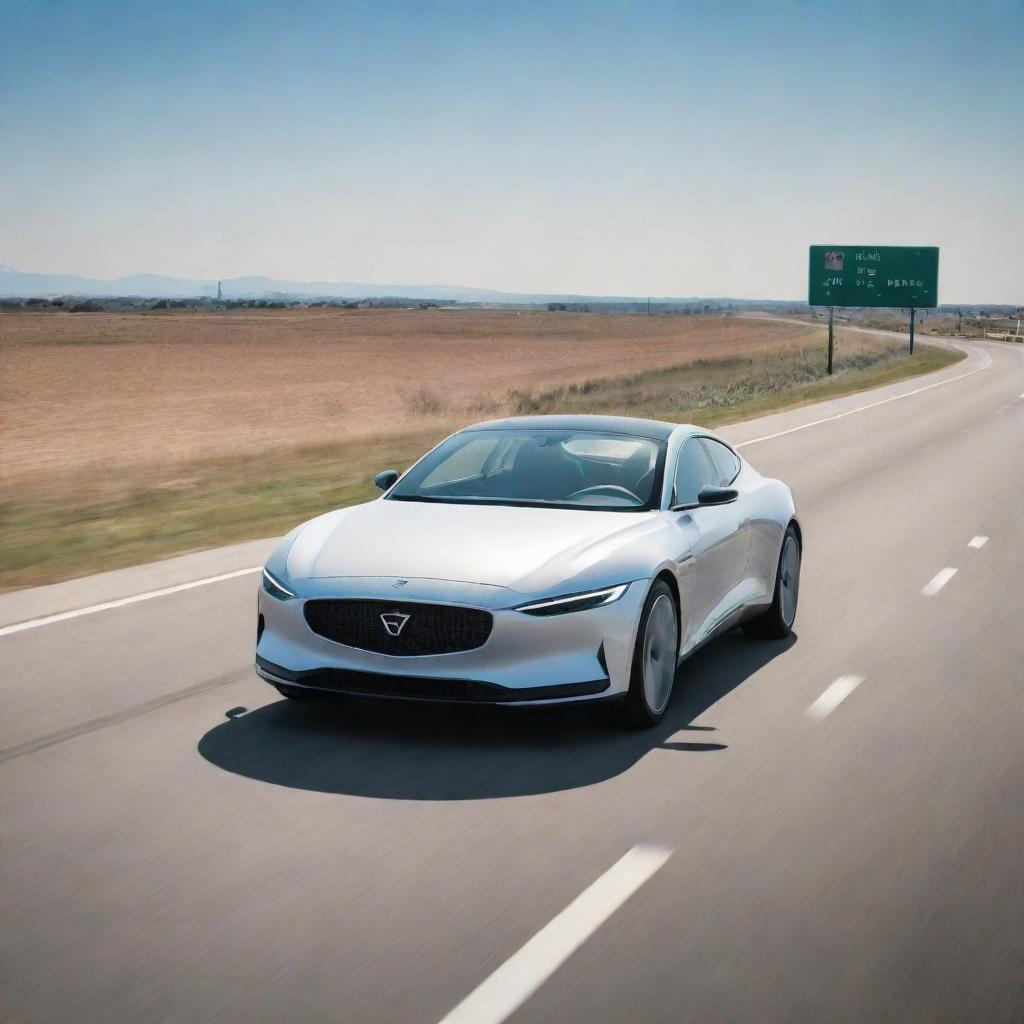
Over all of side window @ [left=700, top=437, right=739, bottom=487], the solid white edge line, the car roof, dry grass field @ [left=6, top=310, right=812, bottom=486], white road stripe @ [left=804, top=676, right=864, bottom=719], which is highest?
the car roof

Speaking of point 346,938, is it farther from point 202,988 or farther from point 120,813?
point 120,813

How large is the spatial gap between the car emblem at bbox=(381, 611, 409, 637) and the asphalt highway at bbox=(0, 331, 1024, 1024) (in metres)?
0.53

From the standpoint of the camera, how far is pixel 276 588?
684 centimetres

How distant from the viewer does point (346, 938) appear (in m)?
4.41

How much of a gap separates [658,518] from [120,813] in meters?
3.09

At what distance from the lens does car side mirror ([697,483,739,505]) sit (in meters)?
7.77

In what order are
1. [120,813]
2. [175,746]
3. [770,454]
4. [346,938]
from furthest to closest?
[770,454]
[175,746]
[120,813]
[346,938]

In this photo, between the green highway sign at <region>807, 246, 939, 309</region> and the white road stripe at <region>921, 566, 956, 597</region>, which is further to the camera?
the green highway sign at <region>807, 246, 939, 309</region>

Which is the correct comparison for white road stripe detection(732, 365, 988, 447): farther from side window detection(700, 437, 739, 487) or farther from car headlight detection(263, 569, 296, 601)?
car headlight detection(263, 569, 296, 601)

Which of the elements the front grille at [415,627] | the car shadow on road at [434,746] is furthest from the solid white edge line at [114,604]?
the front grille at [415,627]

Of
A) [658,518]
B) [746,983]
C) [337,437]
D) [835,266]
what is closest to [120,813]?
[746,983]

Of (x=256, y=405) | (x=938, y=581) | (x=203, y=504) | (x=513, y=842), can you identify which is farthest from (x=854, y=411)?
(x=513, y=842)

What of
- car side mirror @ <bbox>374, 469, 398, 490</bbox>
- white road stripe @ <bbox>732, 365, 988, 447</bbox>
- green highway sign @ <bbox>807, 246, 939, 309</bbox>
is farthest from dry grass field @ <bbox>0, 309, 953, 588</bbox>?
car side mirror @ <bbox>374, 469, 398, 490</bbox>

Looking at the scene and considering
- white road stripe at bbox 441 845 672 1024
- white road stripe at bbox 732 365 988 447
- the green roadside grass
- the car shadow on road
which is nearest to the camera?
white road stripe at bbox 441 845 672 1024
